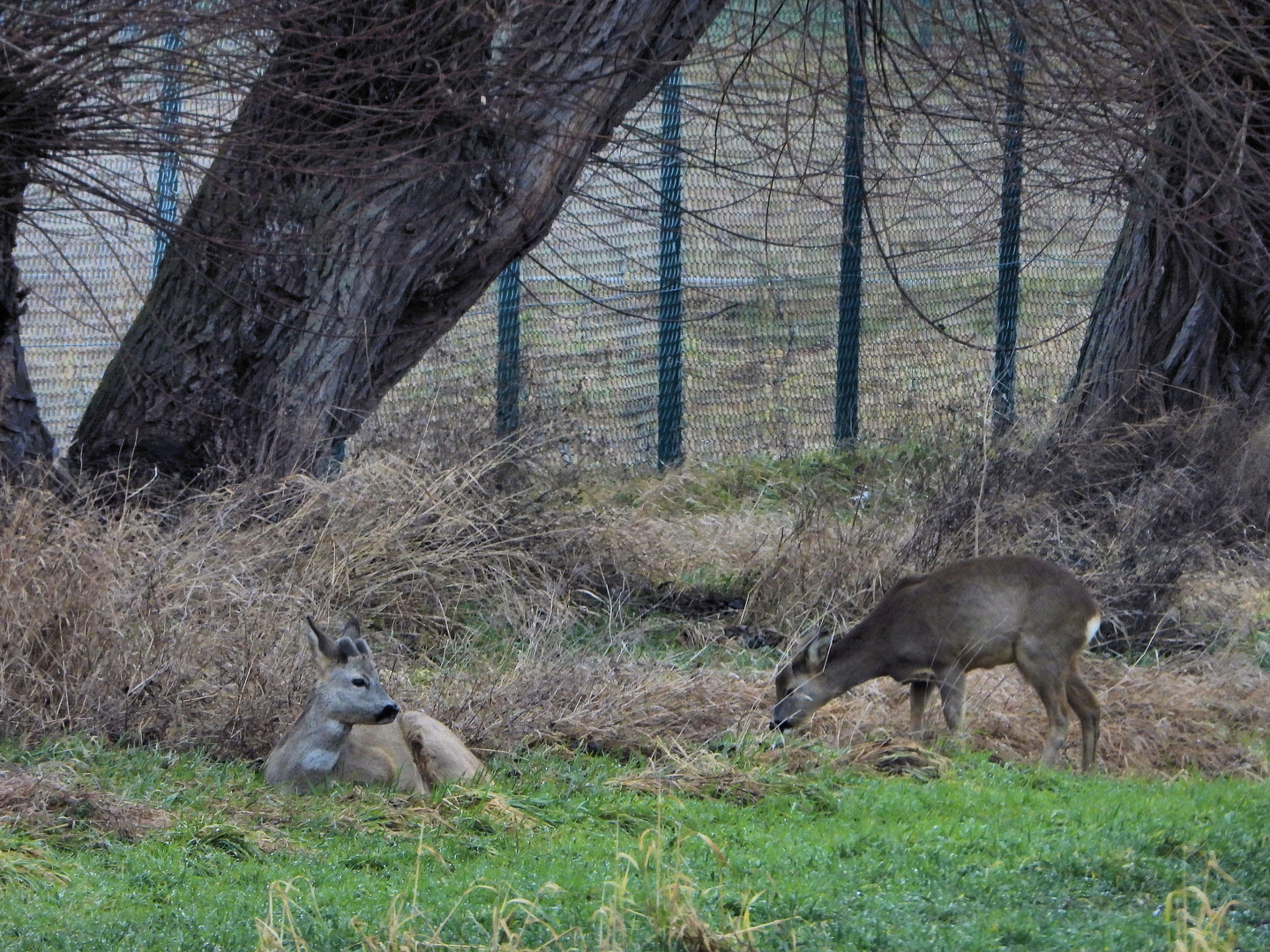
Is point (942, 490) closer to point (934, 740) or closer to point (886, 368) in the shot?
point (934, 740)

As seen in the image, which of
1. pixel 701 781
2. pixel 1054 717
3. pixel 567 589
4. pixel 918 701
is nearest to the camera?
pixel 701 781

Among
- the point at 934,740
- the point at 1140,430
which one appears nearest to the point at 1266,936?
the point at 934,740

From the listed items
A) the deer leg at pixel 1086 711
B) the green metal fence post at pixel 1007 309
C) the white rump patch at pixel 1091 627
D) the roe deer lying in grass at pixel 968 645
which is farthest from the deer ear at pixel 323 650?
the green metal fence post at pixel 1007 309

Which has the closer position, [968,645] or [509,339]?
[968,645]

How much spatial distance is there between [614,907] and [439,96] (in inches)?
217

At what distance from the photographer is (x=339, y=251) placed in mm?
9711

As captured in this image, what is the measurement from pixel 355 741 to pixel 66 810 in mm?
1308

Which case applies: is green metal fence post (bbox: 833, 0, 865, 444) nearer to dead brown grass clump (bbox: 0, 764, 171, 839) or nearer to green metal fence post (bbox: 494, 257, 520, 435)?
green metal fence post (bbox: 494, 257, 520, 435)

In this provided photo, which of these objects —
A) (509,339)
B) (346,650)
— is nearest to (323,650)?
(346,650)

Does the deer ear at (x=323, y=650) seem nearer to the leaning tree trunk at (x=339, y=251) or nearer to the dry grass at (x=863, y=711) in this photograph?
the dry grass at (x=863, y=711)

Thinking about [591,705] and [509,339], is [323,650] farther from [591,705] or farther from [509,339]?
[509,339]

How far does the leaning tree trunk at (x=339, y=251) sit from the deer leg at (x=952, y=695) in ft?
12.4

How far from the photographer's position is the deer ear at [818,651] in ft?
27.9

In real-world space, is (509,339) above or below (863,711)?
above
